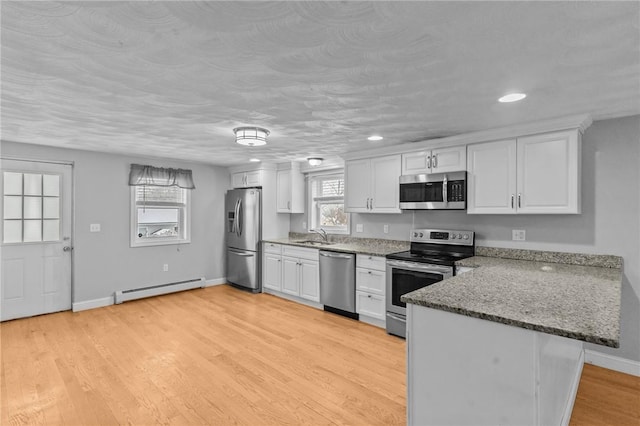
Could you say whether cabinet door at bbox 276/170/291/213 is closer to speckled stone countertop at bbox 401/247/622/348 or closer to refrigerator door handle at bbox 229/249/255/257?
refrigerator door handle at bbox 229/249/255/257

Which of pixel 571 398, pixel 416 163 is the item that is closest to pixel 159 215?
pixel 416 163

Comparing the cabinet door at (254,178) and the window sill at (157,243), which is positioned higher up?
the cabinet door at (254,178)

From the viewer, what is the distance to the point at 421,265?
3.43 meters

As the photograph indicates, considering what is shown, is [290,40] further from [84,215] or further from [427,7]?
[84,215]

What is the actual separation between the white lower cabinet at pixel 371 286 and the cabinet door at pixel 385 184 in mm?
663

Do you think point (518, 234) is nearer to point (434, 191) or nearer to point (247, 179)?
point (434, 191)

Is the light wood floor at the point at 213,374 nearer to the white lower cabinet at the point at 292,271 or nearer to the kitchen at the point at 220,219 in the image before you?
the white lower cabinet at the point at 292,271

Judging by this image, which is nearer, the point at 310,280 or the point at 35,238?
the point at 35,238

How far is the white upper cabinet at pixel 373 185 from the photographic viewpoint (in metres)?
4.04

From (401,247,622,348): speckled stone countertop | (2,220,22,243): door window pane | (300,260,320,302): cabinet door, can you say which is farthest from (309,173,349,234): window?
(2,220,22,243): door window pane

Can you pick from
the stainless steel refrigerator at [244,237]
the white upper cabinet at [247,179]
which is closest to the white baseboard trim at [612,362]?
→ the stainless steel refrigerator at [244,237]

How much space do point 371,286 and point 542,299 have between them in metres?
2.39

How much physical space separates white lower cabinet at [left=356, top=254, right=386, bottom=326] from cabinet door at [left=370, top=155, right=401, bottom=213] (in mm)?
663

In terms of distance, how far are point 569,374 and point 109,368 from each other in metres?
3.57
